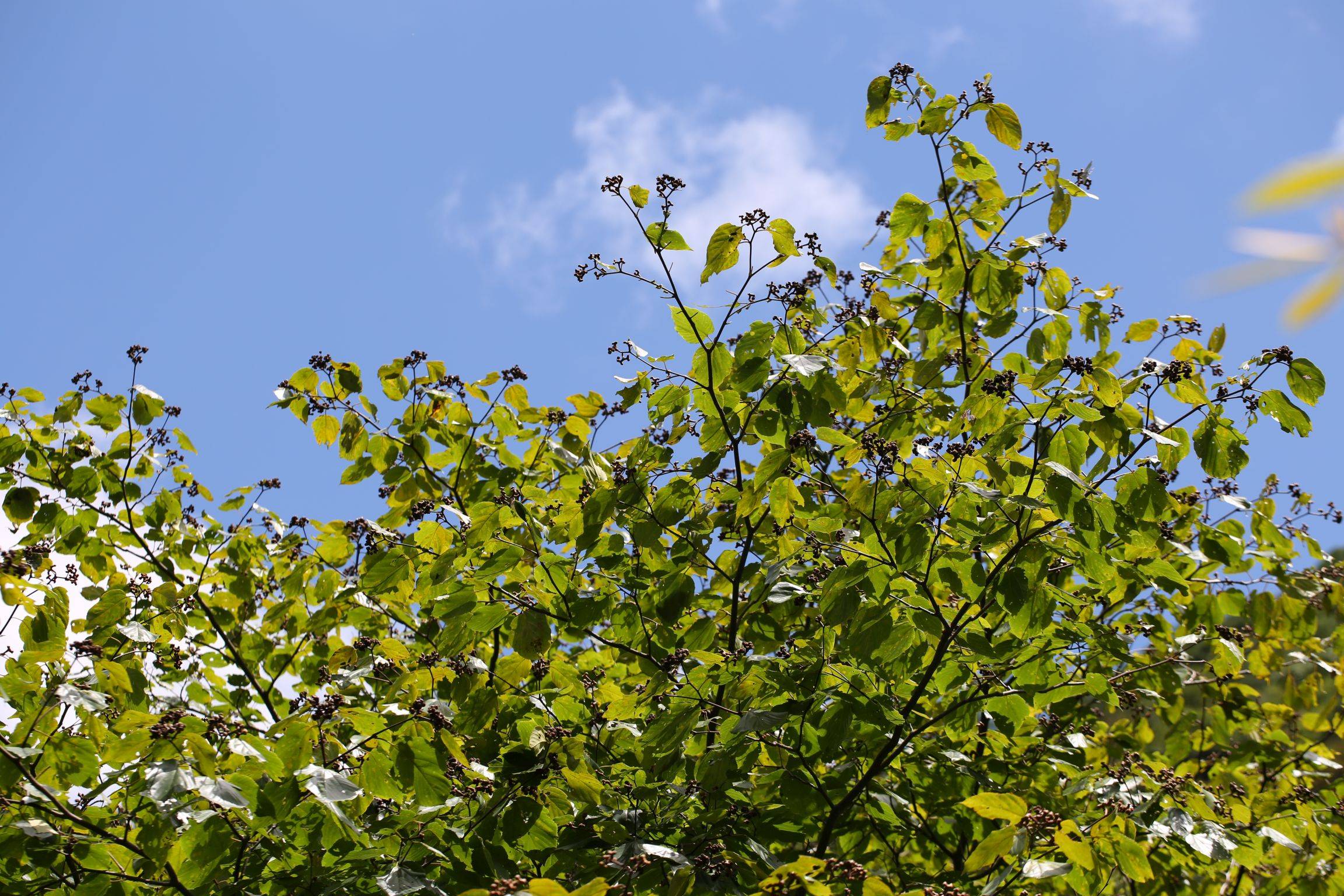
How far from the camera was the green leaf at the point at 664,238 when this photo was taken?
11.8ft

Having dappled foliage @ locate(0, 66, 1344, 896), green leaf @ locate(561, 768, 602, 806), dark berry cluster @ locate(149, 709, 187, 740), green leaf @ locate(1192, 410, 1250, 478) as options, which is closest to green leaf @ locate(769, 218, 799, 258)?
dappled foliage @ locate(0, 66, 1344, 896)

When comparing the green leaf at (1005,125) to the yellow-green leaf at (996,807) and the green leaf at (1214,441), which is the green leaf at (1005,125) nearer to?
the green leaf at (1214,441)

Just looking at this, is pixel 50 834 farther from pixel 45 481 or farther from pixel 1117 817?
pixel 1117 817

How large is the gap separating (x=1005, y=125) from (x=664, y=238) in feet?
5.13

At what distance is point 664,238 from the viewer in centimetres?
361

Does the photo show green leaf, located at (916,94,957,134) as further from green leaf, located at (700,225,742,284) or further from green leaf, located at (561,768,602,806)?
green leaf, located at (561,768,602,806)

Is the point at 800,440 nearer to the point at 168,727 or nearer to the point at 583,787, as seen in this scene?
the point at 583,787

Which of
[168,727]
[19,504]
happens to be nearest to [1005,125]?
[168,727]

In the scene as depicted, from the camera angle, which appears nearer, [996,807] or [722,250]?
[996,807]

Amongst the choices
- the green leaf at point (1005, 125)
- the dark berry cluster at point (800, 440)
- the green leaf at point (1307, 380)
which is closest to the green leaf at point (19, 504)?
the dark berry cluster at point (800, 440)

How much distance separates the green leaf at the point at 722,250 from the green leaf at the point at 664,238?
0.17m

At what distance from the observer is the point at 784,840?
385cm

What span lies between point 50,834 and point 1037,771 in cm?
415

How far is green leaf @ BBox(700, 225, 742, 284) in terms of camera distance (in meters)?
3.42
